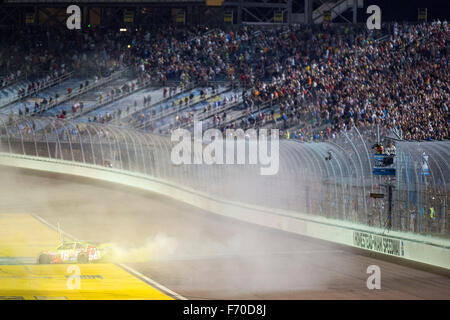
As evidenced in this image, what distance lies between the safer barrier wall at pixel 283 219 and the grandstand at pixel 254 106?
0.06 metres

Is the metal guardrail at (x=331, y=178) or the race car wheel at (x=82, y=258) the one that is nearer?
the metal guardrail at (x=331, y=178)

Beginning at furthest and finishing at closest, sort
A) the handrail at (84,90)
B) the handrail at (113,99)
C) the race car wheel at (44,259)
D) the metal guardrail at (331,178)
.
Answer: the handrail at (84,90) → the handrail at (113,99) → the race car wheel at (44,259) → the metal guardrail at (331,178)

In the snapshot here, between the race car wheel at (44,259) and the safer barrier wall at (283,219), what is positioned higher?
→ the safer barrier wall at (283,219)

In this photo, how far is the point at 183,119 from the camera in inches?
1532

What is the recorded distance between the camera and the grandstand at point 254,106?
1770 centimetres

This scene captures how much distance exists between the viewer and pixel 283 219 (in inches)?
902

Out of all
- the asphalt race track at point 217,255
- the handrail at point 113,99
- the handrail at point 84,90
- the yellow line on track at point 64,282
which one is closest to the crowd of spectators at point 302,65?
the handrail at point 113,99

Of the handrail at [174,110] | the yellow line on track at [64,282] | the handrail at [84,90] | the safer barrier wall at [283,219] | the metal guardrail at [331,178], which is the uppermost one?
the handrail at [84,90]

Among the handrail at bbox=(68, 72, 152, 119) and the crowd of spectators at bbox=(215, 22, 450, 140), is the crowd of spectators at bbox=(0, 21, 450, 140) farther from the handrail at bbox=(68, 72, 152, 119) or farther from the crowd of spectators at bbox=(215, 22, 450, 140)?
the handrail at bbox=(68, 72, 152, 119)

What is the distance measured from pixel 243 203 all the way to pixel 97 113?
20952mm

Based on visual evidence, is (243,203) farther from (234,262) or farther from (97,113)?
(97,113)

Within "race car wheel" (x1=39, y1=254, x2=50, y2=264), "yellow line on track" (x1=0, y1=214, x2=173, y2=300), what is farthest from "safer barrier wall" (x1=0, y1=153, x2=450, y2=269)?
"race car wheel" (x1=39, y1=254, x2=50, y2=264)

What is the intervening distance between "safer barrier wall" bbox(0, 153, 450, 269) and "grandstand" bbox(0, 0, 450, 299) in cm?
6

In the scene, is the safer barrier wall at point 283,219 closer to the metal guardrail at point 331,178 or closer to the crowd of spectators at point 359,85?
the metal guardrail at point 331,178
